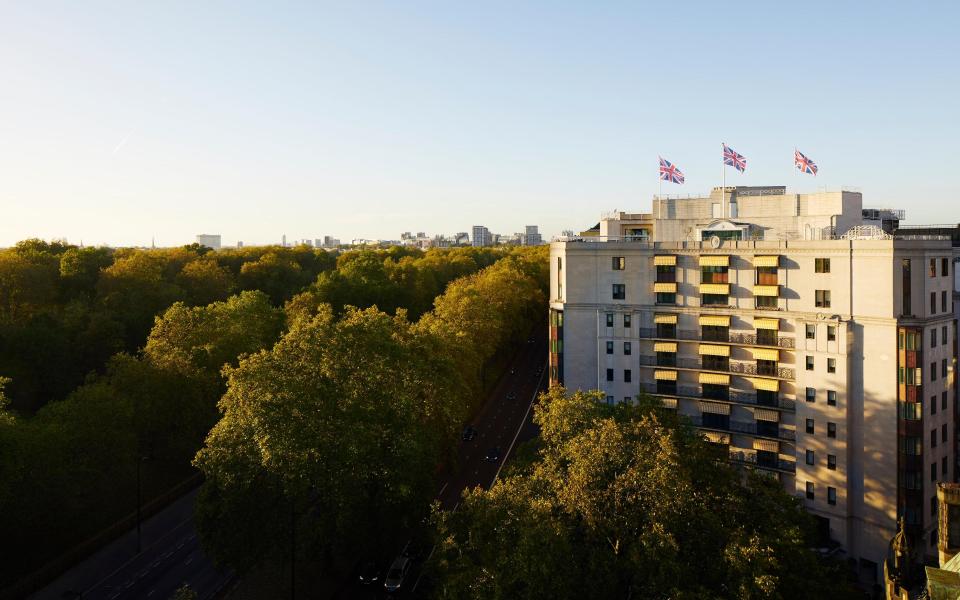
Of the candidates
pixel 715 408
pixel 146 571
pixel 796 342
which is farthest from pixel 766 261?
pixel 146 571

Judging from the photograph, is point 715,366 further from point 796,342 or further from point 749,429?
point 796,342

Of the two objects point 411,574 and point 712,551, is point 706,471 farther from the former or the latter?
point 411,574

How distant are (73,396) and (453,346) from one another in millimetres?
33115

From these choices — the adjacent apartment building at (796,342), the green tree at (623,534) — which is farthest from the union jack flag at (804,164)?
the green tree at (623,534)

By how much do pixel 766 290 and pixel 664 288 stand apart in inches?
347

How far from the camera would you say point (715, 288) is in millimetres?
61281

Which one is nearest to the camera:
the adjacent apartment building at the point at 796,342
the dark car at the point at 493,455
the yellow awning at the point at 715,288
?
the adjacent apartment building at the point at 796,342

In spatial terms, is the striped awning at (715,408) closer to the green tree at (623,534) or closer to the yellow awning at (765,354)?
the yellow awning at (765,354)

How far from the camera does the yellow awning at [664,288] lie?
206 feet

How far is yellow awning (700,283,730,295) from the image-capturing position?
6081 cm

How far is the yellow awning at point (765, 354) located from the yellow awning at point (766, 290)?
4.73 meters

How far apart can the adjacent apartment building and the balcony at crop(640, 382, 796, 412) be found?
13 cm

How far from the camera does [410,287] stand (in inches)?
5074

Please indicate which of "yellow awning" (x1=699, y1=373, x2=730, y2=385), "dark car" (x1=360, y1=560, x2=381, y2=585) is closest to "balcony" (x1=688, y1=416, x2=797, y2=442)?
"yellow awning" (x1=699, y1=373, x2=730, y2=385)
